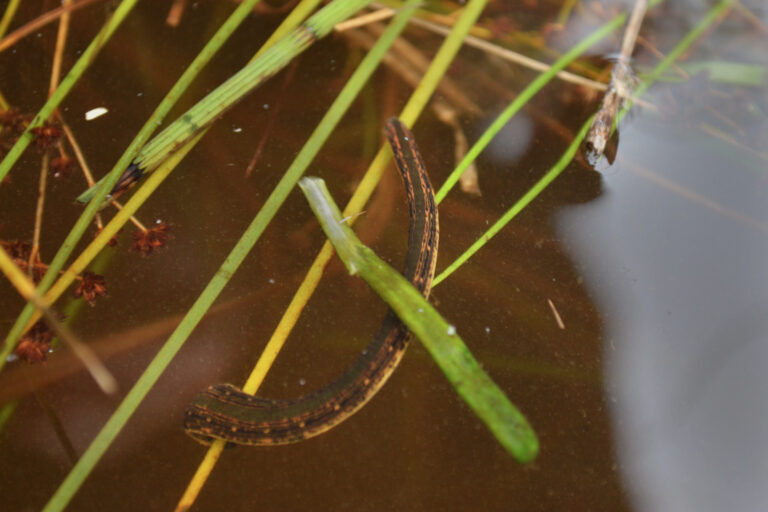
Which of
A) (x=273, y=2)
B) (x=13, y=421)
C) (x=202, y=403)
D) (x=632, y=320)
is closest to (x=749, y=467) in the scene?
(x=632, y=320)

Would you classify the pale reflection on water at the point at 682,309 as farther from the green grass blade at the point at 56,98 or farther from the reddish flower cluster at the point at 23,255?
the reddish flower cluster at the point at 23,255

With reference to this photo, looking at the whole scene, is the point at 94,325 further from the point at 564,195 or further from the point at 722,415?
the point at 722,415

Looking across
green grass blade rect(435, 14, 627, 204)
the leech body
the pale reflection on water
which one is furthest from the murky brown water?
the leech body

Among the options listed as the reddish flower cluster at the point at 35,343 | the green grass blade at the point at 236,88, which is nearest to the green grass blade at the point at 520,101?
the green grass blade at the point at 236,88

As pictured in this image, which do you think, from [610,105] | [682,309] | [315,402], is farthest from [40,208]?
[682,309]

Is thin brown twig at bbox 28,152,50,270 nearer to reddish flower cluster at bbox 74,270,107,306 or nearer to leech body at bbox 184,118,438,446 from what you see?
reddish flower cluster at bbox 74,270,107,306

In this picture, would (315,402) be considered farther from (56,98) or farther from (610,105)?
(610,105)
